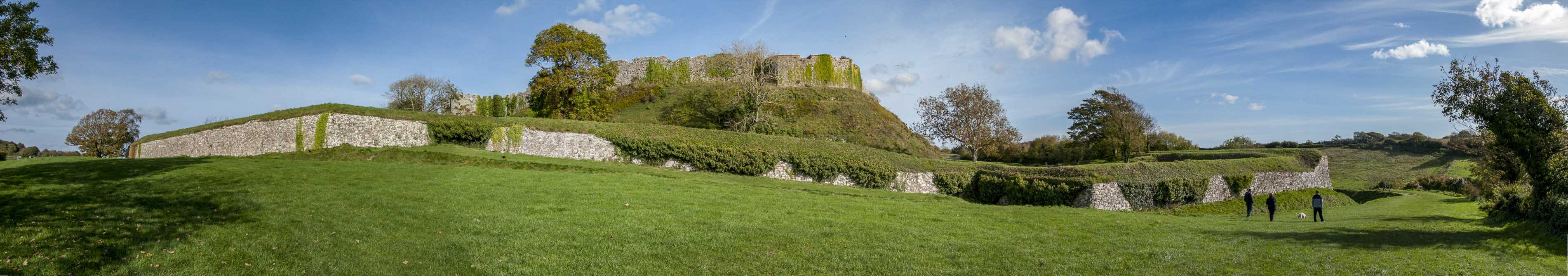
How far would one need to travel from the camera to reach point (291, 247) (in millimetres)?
7668

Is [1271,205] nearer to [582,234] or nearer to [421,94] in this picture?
[582,234]

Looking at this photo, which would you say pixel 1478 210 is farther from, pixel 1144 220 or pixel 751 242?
pixel 751 242

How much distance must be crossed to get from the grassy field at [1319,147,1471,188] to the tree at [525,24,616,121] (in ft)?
159

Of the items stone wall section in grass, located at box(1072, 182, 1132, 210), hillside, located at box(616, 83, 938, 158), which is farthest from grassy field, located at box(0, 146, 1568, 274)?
hillside, located at box(616, 83, 938, 158)

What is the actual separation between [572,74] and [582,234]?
2462cm

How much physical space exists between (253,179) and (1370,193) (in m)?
49.0

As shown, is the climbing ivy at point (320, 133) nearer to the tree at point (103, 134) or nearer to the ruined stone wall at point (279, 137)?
the ruined stone wall at point (279, 137)

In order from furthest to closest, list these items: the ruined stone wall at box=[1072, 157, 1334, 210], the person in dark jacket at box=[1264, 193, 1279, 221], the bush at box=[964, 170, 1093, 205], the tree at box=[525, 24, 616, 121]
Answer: the tree at box=[525, 24, 616, 121]
the bush at box=[964, 170, 1093, 205]
the ruined stone wall at box=[1072, 157, 1334, 210]
the person in dark jacket at box=[1264, 193, 1279, 221]

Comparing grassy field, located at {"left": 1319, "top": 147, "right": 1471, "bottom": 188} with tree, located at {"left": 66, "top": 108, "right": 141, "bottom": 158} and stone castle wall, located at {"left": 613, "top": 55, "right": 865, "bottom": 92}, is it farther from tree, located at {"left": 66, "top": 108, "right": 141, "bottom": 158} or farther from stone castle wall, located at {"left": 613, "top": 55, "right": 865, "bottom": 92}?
tree, located at {"left": 66, "top": 108, "right": 141, "bottom": 158}

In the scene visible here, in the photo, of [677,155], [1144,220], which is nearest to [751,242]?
[1144,220]

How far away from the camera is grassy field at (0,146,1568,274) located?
725 cm

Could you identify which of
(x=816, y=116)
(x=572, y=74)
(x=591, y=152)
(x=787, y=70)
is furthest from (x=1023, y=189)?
(x=787, y=70)

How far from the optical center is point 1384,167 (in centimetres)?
4144

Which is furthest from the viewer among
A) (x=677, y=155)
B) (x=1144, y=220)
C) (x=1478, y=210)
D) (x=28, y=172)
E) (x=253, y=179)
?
(x=677, y=155)
